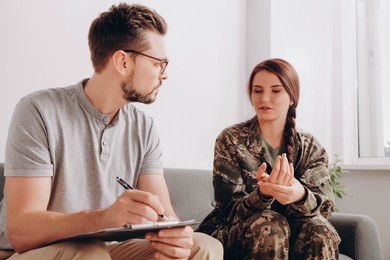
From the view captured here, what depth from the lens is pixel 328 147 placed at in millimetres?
3598

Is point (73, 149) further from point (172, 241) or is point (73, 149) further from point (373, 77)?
point (373, 77)

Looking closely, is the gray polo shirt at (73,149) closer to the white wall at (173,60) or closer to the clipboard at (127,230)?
the clipboard at (127,230)

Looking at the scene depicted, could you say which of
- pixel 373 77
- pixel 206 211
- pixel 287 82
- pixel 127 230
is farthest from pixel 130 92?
pixel 373 77

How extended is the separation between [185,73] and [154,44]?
1.17 metres

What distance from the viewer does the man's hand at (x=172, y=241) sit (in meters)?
1.11

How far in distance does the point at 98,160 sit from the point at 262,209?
610mm

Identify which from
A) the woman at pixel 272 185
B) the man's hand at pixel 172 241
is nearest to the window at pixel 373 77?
the woman at pixel 272 185

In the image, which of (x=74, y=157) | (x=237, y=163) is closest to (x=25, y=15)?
(x=74, y=157)

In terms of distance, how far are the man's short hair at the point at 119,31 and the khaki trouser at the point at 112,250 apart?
1.82 feet

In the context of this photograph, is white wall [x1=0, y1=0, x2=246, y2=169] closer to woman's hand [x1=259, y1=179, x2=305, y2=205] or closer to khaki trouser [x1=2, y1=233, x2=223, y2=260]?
khaki trouser [x1=2, y1=233, x2=223, y2=260]

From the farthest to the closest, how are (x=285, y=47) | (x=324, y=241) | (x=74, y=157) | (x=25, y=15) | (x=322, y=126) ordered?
1. (x=322, y=126)
2. (x=285, y=47)
3. (x=25, y=15)
4. (x=324, y=241)
5. (x=74, y=157)

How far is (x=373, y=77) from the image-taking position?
363 centimetres

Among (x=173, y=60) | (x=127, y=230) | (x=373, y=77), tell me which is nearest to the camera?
(x=127, y=230)

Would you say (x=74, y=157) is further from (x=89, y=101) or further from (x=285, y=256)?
(x=285, y=256)
